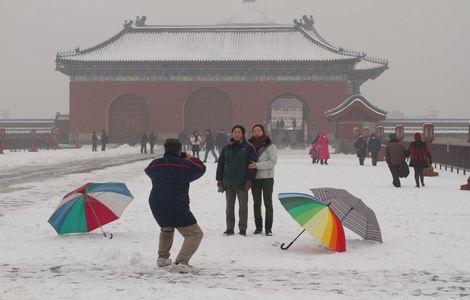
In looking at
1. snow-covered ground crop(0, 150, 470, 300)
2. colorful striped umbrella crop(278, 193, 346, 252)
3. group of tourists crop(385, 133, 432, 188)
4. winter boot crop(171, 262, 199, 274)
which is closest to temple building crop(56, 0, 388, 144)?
group of tourists crop(385, 133, 432, 188)

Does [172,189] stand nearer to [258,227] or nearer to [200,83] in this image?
[258,227]

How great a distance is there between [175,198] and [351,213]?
217 cm

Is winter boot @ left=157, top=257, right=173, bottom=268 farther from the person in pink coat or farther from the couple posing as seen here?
the person in pink coat

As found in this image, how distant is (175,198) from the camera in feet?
18.3

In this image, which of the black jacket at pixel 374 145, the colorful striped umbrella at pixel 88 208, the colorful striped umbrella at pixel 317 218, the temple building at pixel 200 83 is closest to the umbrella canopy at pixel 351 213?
the colorful striped umbrella at pixel 317 218

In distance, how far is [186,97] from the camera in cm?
4388

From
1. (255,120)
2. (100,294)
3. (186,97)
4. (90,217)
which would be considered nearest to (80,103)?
(186,97)

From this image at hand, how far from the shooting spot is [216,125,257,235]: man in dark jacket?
7262mm

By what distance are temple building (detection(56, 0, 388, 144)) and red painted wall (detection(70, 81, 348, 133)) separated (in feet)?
0.22

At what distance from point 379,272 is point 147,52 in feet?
133

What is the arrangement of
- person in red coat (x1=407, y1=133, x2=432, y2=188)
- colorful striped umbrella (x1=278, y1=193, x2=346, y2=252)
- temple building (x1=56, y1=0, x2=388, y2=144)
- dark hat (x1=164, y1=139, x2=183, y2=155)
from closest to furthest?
dark hat (x1=164, y1=139, x2=183, y2=155)
colorful striped umbrella (x1=278, y1=193, x2=346, y2=252)
person in red coat (x1=407, y1=133, x2=432, y2=188)
temple building (x1=56, y1=0, x2=388, y2=144)

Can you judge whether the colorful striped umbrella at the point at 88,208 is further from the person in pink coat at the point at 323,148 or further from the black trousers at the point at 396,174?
the person in pink coat at the point at 323,148

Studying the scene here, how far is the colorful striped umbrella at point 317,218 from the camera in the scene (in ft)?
20.6

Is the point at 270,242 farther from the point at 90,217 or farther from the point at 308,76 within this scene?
the point at 308,76
